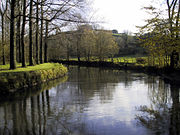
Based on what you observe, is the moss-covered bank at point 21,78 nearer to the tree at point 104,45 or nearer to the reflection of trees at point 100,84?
the reflection of trees at point 100,84

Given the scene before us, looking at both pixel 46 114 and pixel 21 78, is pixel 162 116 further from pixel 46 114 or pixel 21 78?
pixel 21 78

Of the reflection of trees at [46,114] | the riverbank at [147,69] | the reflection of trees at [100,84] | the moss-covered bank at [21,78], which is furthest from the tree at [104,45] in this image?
the reflection of trees at [46,114]

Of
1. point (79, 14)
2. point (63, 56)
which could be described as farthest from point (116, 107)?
point (63, 56)

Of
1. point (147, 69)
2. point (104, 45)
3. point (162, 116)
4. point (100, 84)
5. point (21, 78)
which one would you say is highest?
point (104, 45)

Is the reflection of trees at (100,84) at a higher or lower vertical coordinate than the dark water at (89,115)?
higher

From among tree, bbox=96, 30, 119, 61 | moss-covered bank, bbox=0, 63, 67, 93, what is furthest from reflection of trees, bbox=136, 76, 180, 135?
tree, bbox=96, 30, 119, 61

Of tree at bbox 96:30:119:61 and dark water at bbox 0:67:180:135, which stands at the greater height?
tree at bbox 96:30:119:61

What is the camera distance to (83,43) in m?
53.2

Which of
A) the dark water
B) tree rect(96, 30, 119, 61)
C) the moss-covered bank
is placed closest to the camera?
the dark water

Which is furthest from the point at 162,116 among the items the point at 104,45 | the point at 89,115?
the point at 104,45

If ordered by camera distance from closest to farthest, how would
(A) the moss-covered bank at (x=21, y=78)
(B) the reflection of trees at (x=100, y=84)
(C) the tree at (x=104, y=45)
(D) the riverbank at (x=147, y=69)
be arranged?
(A) the moss-covered bank at (x=21, y=78), (B) the reflection of trees at (x=100, y=84), (D) the riverbank at (x=147, y=69), (C) the tree at (x=104, y=45)

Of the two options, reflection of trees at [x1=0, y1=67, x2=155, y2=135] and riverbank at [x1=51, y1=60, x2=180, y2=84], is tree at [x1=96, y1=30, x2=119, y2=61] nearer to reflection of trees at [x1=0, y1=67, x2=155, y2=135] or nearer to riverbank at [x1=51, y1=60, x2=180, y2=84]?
riverbank at [x1=51, y1=60, x2=180, y2=84]

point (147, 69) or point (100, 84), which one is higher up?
point (147, 69)

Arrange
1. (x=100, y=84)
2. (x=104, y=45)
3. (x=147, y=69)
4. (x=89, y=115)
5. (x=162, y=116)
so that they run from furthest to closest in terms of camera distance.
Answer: (x=104, y=45) → (x=147, y=69) → (x=100, y=84) → (x=89, y=115) → (x=162, y=116)
